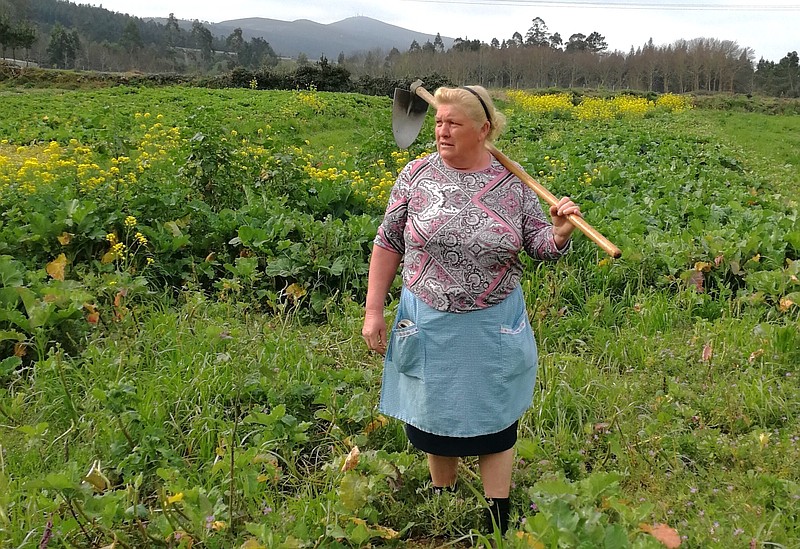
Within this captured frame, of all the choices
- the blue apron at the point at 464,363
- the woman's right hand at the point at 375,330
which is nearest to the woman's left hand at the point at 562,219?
the blue apron at the point at 464,363

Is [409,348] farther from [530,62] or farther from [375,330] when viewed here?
[530,62]

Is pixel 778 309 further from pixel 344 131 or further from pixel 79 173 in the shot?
pixel 344 131

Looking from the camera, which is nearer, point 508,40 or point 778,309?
point 778,309

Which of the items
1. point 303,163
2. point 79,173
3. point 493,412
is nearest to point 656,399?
point 493,412

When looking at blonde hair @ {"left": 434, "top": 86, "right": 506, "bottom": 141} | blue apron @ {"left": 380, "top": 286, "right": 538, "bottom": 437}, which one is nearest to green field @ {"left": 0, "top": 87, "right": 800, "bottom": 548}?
blue apron @ {"left": 380, "top": 286, "right": 538, "bottom": 437}

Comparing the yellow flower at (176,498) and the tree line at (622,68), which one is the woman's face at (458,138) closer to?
the yellow flower at (176,498)

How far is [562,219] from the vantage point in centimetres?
207

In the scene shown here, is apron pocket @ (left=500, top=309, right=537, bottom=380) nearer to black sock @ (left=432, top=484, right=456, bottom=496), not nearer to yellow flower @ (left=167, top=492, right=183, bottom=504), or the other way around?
black sock @ (left=432, top=484, right=456, bottom=496)

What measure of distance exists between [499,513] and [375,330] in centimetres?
82

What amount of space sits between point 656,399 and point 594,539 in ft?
6.50

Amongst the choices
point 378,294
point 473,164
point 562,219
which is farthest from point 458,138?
point 378,294

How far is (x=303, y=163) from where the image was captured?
6.11 m

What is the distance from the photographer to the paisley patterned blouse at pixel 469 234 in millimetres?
2158

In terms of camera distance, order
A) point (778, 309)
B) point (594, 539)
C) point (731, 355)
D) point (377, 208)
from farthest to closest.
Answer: point (377, 208) → point (778, 309) → point (731, 355) → point (594, 539)
